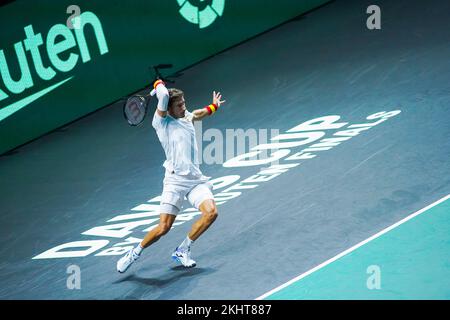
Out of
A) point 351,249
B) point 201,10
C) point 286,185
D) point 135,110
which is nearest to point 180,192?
point 135,110

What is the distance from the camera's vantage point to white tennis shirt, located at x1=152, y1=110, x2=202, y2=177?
29.3 ft

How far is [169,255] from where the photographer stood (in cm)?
965

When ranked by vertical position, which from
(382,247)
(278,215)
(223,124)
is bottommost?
(382,247)

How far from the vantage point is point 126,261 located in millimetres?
9109

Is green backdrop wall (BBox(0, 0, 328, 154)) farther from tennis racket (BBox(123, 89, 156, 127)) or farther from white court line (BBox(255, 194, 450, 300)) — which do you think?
white court line (BBox(255, 194, 450, 300))

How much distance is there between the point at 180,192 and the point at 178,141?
1.72 feet

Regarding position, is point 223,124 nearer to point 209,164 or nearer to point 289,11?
point 209,164

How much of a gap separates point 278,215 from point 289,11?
8861 mm

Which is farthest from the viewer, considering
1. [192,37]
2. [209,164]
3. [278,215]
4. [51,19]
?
[192,37]

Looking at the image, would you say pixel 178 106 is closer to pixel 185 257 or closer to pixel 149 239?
pixel 149 239

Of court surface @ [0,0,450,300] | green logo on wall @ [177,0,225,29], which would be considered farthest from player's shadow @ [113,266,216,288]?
green logo on wall @ [177,0,225,29]

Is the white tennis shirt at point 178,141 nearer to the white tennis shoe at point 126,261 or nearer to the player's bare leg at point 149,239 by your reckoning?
the player's bare leg at point 149,239

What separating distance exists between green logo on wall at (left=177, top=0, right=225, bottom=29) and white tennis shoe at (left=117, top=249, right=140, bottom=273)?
27.2 ft
